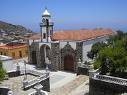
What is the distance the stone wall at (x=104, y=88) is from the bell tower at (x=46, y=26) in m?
12.9

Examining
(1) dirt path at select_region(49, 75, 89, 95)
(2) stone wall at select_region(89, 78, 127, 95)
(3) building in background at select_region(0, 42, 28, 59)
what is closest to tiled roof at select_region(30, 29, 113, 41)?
(3) building in background at select_region(0, 42, 28, 59)

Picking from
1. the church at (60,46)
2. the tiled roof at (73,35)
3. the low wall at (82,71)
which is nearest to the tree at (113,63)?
the low wall at (82,71)

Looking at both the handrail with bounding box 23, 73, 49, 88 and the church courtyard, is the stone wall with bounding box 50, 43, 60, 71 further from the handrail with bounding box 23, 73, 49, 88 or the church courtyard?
the handrail with bounding box 23, 73, 49, 88

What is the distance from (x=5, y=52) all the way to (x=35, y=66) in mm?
7183

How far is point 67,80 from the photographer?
1155 inches

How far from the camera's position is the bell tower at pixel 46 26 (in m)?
34.7

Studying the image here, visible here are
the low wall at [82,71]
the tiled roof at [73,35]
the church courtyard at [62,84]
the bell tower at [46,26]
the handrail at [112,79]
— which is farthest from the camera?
the bell tower at [46,26]

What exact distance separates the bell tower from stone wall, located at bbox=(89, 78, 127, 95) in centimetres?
1293

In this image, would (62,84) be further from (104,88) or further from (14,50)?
(14,50)

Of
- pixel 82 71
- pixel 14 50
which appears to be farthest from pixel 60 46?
pixel 14 50

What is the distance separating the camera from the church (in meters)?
32.8

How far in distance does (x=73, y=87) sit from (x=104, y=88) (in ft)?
14.8

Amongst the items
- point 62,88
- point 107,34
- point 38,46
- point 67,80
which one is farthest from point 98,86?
point 107,34

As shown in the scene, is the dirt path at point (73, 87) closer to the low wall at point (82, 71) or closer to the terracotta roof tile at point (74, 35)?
the low wall at point (82, 71)
